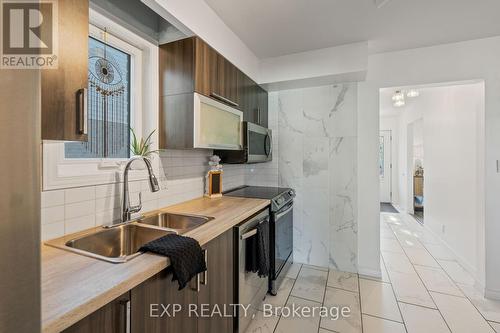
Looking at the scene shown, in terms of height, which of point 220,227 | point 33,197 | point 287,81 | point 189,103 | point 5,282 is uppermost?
point 287,81

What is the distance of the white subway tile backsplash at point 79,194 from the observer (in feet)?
4.04

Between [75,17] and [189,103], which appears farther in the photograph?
[189,103]

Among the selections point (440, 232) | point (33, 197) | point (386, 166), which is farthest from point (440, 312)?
point (386, 166)

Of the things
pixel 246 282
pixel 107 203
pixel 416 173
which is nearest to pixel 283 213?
pixel 246 282

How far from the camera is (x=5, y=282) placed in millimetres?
393

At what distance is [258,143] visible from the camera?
8.50ft

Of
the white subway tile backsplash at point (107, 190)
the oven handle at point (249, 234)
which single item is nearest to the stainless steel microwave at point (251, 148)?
the oven handle at point (249, 234)

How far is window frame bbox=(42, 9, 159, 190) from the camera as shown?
119cm

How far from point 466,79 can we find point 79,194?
3.50 m

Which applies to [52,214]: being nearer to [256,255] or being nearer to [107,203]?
[107,203]

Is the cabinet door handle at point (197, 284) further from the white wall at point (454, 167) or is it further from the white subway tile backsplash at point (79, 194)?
the white wall at point (454, 167)

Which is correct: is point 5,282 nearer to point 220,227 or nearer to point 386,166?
point 220,227

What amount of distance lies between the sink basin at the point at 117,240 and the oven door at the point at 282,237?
3.91 ft

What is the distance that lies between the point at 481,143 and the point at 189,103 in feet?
9.32
